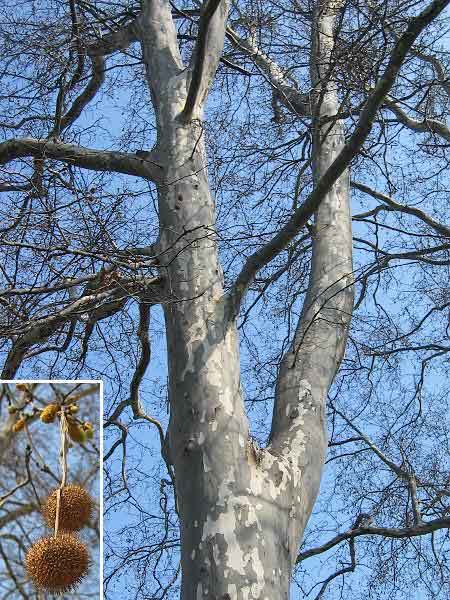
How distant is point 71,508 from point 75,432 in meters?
0.29

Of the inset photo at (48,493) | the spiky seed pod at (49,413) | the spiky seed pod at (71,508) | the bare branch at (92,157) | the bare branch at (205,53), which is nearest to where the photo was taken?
the inset photo at (48,493)

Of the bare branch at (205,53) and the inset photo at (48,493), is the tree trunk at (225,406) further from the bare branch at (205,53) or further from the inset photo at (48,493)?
the inset photo at (48,493)

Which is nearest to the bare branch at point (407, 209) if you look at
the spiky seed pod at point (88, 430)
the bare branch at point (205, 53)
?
the bare branch at point (205, 53)

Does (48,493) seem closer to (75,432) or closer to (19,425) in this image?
(19,425)

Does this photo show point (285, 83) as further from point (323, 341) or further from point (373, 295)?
point (323, 341)

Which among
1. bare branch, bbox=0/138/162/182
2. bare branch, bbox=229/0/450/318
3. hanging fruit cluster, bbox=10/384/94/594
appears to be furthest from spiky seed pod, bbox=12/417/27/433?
bare branch, bbox=0/138/162/182

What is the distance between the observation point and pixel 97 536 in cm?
284

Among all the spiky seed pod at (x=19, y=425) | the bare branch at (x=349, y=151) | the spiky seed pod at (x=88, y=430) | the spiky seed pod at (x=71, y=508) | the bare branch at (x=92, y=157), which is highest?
the bare branch at (x=92, y=157)

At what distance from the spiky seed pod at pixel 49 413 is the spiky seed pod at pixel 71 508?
0.72 feet

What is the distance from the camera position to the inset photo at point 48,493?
7.79 feet

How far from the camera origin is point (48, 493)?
249 centimetres

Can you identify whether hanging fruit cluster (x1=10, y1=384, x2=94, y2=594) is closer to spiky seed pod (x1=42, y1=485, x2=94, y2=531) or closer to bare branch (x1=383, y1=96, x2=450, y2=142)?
spiky seed pod (x1=42, y1=485, x2=94, y2=531)

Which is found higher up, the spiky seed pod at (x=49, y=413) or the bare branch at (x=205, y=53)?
the bare branch at (x=205, y=53)

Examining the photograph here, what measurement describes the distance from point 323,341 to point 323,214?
0.97 metres
